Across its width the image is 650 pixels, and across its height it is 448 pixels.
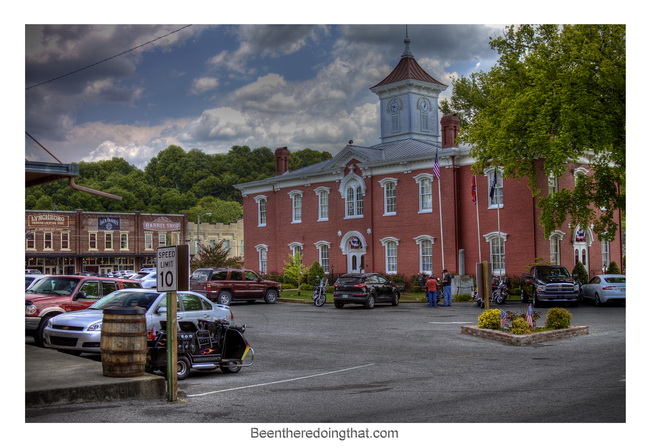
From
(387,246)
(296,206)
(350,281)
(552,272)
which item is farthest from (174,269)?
(296,206)

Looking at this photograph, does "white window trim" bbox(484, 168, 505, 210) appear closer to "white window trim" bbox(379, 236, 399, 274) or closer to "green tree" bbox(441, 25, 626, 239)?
A: "green tree" bbox(441, 25, 626, 239)

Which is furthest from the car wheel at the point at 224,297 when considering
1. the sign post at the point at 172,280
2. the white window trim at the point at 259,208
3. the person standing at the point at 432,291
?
the sign post at the point at 172,280

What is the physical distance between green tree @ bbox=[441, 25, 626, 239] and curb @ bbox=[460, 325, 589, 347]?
835 cm

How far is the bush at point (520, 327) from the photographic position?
18.8m

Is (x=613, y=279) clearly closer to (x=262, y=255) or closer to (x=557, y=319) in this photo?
(x=557, y=319)

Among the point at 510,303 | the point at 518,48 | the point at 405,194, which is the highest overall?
the point at 518,48

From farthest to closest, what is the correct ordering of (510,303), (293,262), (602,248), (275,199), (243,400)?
(275,199), (293,262), (602,248), (510,303), (243,400)

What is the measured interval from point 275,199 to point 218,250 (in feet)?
30.8

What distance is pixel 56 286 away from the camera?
64.2 ft

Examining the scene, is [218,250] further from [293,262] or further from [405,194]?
[405,194]

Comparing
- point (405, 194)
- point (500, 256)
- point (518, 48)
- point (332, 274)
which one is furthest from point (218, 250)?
point (518, 48)

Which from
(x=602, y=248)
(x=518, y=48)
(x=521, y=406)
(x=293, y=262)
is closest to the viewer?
(x=521, y=406)

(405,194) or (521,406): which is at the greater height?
(405,194)

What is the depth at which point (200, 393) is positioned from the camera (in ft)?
39.3
